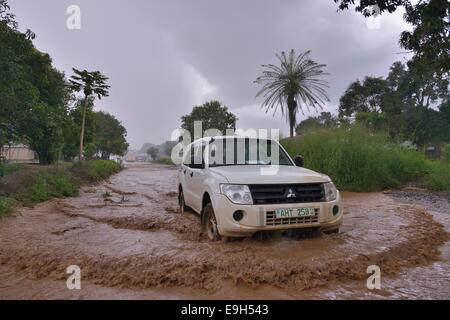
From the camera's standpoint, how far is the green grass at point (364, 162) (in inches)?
432

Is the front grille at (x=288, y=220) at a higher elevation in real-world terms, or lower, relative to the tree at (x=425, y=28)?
lower

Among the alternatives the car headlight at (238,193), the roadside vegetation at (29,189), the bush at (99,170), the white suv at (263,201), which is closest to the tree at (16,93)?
the roadside vegetation at (29,189)

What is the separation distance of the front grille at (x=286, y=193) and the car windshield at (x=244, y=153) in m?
1.14

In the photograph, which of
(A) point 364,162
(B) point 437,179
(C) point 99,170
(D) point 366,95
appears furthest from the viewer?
(D) point 366,95

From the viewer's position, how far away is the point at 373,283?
3.24 metres

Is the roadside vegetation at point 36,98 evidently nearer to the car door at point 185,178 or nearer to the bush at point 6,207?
the bush at point 6,207

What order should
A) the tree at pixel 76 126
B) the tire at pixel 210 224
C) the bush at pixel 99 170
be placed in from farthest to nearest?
the tree at pixel 76 126 < the bush at pixel 99 170 < the tire at pixel 210 224

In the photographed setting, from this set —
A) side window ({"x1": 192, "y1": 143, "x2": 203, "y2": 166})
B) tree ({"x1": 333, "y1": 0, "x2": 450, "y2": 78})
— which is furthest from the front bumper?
tree ({"x1": 333, "y1": 0, "x2": 450, "y2": 78})

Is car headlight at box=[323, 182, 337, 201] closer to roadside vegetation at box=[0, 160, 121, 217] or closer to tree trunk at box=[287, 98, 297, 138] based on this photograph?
roadside vegetation at box=[0, 160, 121, 217]

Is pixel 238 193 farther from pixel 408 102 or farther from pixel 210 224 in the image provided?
pixel 408 102

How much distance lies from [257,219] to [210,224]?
0.88 metres

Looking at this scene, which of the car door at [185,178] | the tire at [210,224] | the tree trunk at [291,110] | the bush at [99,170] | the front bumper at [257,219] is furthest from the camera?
the bush at [99,170]

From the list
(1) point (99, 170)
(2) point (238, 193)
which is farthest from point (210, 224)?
(1) point (99, 170)

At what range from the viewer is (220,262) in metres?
3.55
